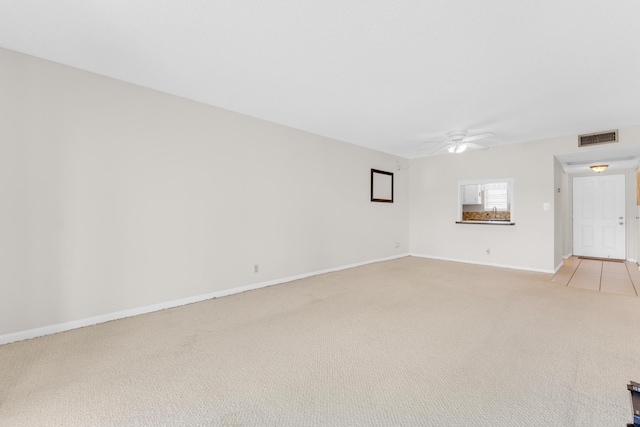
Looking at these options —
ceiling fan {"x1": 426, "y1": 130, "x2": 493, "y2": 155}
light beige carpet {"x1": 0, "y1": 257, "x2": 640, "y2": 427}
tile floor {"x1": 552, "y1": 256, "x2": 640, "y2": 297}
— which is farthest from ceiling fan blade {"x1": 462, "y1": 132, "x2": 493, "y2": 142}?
light beige carpet {"x1": 0, "y1": 257, "x2": 640, "y2": 427}

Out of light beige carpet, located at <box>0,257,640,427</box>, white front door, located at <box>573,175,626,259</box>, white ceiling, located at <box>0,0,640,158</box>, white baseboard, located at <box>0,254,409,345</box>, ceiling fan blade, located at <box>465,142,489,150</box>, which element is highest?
white ceiling, located at <box>0,0,640,158</box>

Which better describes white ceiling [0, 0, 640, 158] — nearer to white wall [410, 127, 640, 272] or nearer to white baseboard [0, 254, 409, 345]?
white wall [410, 127, 640, 272]

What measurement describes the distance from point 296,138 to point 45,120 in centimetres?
292

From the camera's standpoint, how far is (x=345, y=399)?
1605 mm

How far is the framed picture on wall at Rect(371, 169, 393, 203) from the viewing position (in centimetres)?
593

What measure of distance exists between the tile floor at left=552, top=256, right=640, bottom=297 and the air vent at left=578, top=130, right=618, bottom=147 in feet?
7.15

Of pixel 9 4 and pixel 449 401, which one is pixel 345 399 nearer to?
pixel 449 401

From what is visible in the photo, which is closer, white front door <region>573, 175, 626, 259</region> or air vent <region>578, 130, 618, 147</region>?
air vent <region>578, 130, 618, 147</region>

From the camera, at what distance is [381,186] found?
242 inches

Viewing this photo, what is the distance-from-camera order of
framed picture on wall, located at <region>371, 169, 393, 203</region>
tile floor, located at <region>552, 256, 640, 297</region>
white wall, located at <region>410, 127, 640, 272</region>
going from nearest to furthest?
tile floor, located at <region>552, 256, 640, 297</region> < white wall, located at <region>410, 127, 640, 272</region> < framed picture on wall, located at <region>371, 169, 393, 203</region>

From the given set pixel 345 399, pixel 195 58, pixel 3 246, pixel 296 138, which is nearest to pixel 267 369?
pixel 345 399

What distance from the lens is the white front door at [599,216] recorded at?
6.37 meters

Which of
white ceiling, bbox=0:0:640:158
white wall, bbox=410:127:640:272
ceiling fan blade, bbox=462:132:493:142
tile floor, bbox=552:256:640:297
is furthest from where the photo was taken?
white wall, bbox=410:127:640:272

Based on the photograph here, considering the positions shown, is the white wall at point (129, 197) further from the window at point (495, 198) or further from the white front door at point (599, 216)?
the white front door at point (599, 216)
